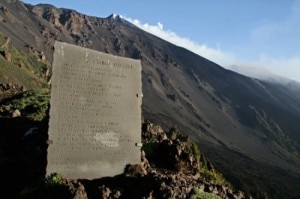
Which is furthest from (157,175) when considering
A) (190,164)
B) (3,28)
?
(3,28)

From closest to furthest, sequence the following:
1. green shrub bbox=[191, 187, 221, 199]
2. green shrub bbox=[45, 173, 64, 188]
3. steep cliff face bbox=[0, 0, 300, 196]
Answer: green shrub bbox=[45, 173, 64, 188] → green shrub bbox=[191, 187, 221, 199] → steep cliff face bbox=[0, 0, 300, 196]

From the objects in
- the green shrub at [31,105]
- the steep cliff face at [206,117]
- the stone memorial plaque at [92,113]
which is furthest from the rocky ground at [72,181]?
the steep cliff face at [206,117]

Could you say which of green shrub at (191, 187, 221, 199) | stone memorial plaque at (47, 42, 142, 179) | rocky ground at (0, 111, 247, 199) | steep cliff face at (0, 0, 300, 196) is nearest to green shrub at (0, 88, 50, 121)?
rocky ground at (0, 111, 247, 199)

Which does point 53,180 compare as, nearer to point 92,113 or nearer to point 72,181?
point 72,181

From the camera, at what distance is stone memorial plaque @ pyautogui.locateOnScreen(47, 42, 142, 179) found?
16250 mm

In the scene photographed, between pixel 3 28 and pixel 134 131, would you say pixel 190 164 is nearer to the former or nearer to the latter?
pixel 134 131

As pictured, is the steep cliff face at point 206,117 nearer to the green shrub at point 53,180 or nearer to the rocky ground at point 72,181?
the rocky ground at point 72,181

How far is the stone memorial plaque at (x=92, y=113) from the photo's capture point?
53.3ft

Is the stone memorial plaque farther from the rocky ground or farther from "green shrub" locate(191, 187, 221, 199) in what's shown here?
"green shrub" locate(191, 187, 221, 199)

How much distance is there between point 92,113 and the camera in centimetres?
1698

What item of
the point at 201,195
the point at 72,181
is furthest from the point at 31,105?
the point at 201,195

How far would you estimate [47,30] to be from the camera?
166 m

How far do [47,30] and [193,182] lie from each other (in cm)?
15521

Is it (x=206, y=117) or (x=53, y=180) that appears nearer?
(x=53, y=180)
